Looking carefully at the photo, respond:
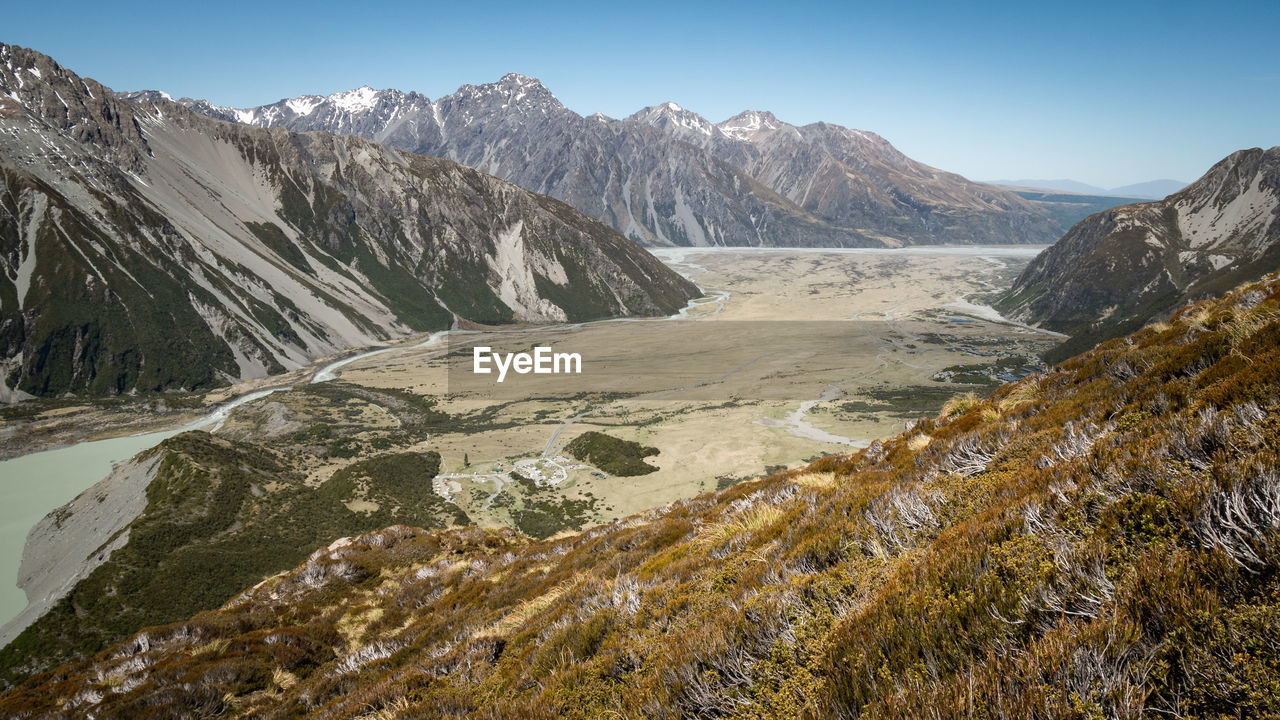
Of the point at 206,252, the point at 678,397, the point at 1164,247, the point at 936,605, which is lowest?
the point at 678,397

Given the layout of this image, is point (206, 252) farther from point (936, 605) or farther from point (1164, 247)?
point (1164, 247)

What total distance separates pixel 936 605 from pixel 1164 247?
208m

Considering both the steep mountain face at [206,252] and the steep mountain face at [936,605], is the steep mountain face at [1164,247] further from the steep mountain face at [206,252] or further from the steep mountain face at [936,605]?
the steep mountain face at [936,605]

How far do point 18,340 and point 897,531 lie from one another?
138m

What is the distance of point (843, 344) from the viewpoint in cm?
13788

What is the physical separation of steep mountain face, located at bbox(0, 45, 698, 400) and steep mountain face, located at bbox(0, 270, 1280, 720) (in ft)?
384

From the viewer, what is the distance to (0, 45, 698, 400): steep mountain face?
98.8 meters

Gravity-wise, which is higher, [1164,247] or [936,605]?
[1164,247]

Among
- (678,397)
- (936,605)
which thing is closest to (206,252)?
(678,397)

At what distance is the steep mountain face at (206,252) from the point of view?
98750mm

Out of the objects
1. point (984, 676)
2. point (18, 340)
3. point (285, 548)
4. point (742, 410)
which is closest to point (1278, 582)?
point (984, 676)

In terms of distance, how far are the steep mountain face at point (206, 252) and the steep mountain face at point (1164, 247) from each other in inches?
5065

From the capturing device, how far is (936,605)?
445 cm

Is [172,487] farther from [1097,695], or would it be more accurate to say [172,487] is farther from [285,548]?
[1097,695]
